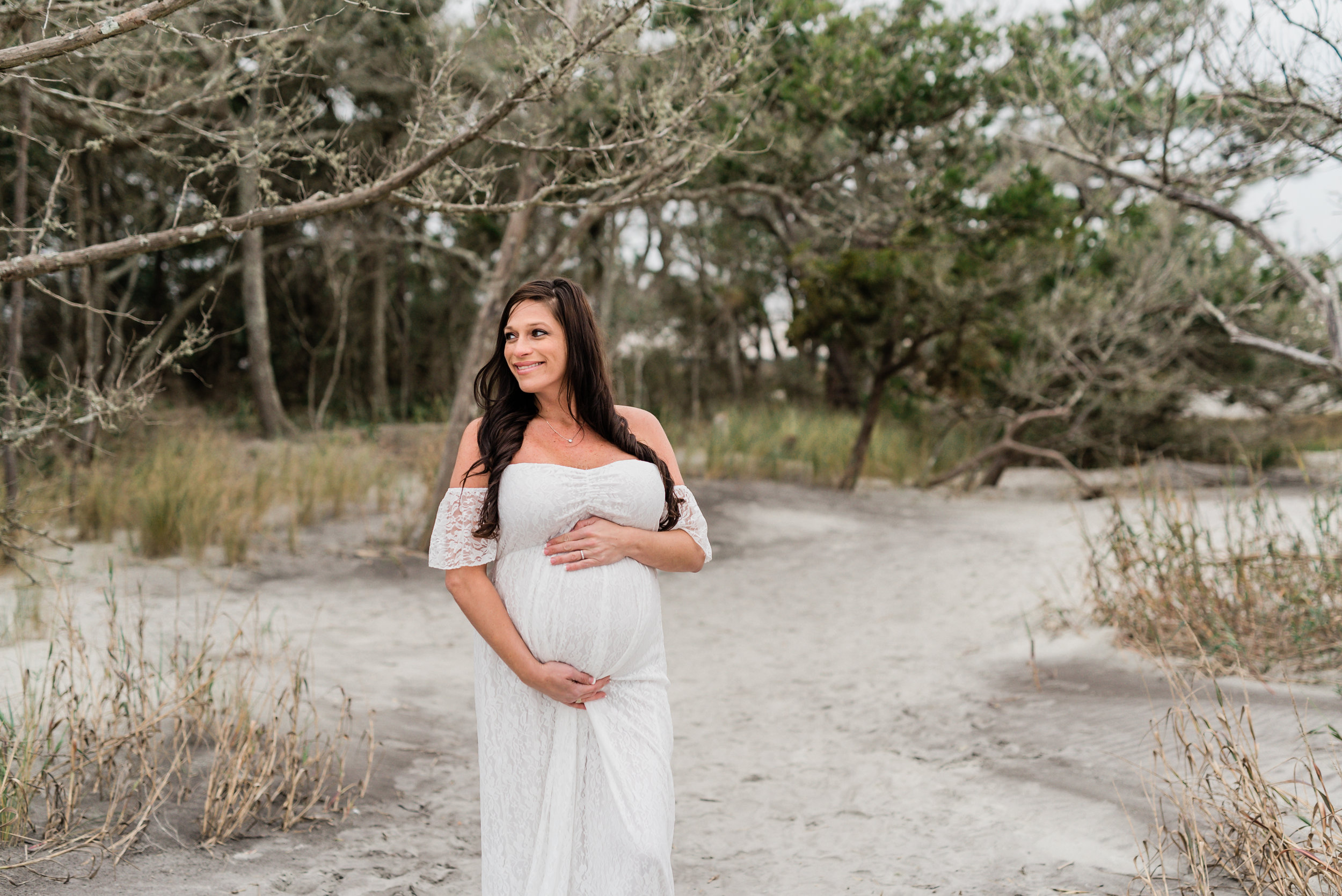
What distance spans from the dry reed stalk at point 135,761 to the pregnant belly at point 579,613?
1.46 meters

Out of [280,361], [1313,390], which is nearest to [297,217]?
[1313,390]

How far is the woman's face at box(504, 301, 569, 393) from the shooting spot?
2355mm

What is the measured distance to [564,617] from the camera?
225 cm

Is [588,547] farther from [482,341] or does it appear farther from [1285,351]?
[482,341]

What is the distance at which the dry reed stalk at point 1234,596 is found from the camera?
4.41m

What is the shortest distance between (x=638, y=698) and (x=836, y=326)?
1089cm

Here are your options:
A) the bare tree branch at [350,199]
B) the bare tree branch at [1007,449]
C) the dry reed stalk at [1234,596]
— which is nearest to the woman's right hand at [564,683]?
the bare tree branch at [350,199]

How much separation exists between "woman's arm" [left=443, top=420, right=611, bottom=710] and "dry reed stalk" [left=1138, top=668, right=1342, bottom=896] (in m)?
1.53

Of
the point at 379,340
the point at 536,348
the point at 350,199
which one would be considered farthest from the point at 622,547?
the point at 379,340

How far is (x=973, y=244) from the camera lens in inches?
400

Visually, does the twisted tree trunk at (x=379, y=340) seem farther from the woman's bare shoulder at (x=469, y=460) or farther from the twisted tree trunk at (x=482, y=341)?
the woman's bare shoulder at (x=469, y=460)

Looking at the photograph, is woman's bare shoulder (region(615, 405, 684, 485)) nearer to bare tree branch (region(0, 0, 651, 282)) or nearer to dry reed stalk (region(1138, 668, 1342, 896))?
bare tree branch (region(0, 0, 651, 282))

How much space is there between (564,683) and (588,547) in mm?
335

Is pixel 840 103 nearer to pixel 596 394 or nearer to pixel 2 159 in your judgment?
pixel 596 394
